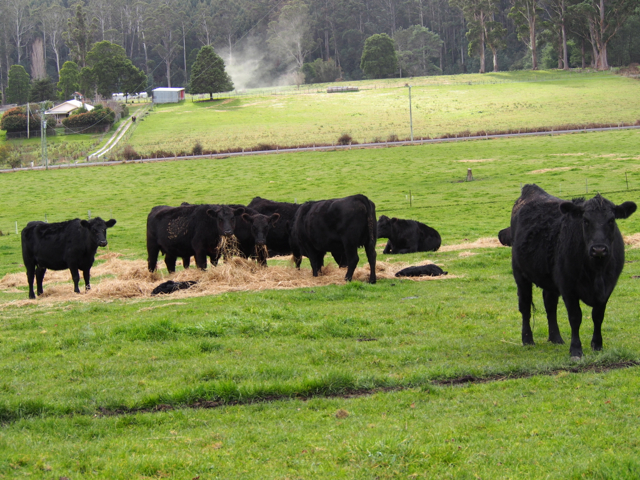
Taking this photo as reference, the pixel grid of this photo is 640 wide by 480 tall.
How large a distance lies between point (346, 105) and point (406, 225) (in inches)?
3589

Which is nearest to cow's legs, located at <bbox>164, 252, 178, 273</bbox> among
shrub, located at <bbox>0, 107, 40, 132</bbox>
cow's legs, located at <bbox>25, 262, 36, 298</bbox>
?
cow's legs, located at <bbox>25, 262, 36, 298</bbox>

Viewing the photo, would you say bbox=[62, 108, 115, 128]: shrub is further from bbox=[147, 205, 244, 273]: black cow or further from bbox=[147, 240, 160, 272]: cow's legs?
bbox=[147, 205, 244, 273]: black cow

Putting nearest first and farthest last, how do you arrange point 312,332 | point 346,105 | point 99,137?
1. point 312,332
2. point 99,137
3. point 346,105

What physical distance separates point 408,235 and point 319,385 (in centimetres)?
1444

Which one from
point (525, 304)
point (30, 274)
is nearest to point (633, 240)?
point (525, 304)

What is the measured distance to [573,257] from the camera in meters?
8.55

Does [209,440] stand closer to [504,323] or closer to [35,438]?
[35,438]

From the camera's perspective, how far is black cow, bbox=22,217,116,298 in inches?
652

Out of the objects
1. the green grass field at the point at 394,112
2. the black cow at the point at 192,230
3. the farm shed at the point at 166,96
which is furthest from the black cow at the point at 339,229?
the farm shed at the point at 166,96

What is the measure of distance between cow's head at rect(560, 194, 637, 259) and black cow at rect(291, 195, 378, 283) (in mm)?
7014

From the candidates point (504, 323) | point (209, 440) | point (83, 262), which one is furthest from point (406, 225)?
point (209, 440)

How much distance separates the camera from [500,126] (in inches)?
3054

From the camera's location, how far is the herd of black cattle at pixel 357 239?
8430 millimetres

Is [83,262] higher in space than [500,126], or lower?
lower
